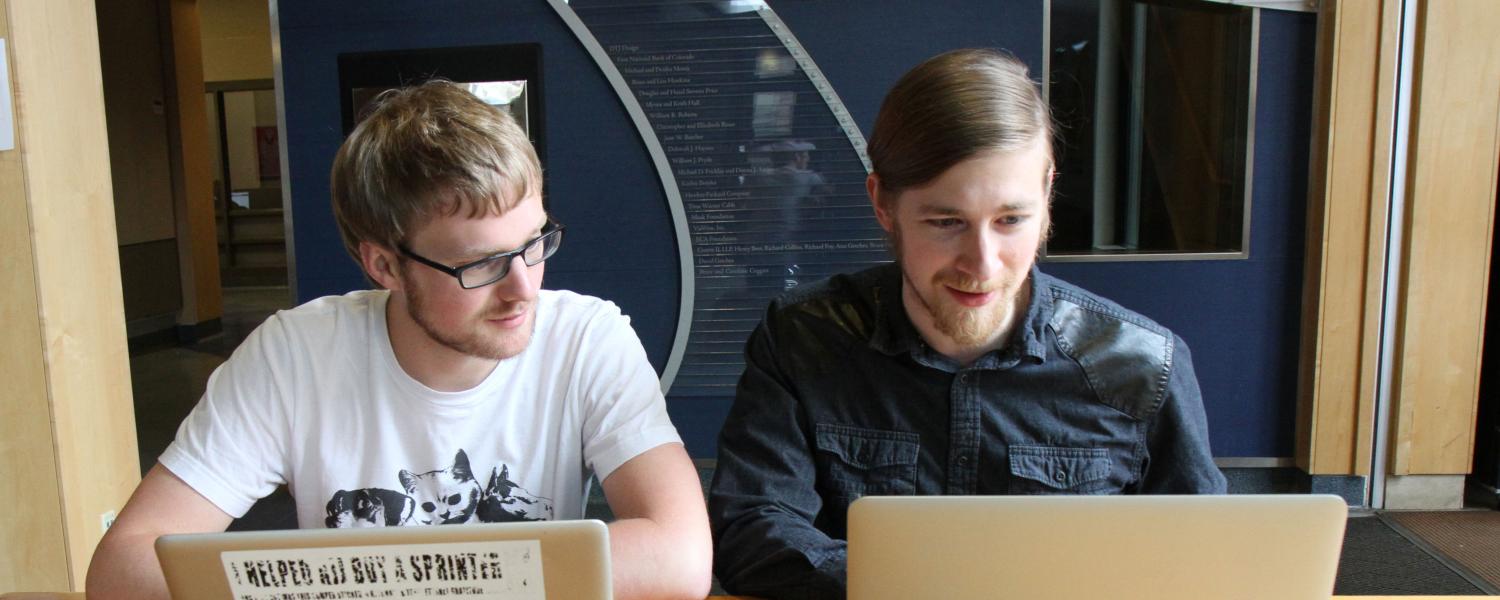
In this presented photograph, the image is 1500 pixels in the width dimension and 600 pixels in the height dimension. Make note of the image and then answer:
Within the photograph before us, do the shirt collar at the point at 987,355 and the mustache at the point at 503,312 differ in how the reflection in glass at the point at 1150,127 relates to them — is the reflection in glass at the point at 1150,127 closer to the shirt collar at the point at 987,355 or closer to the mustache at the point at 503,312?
the shirt collar at the point at 987,355

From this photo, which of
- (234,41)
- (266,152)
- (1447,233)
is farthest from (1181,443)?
(266,152)

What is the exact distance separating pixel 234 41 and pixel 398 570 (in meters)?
9.87

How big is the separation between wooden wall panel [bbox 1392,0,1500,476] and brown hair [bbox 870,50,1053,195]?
2151mm

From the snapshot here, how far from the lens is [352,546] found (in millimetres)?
735

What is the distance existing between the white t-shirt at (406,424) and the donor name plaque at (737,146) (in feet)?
5.76

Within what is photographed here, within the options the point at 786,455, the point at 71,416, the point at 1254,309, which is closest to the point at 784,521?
the point at 786,455

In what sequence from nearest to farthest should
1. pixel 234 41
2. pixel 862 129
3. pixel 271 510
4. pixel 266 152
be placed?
pixel 862 129 < pixel 271 510 < pixel 234 41 < pixel 266 152

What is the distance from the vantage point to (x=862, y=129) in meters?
2.97

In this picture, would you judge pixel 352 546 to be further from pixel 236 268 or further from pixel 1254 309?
pixel 236 268

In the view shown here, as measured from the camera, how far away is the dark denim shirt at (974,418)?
1287 mm

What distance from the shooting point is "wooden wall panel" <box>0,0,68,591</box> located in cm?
218

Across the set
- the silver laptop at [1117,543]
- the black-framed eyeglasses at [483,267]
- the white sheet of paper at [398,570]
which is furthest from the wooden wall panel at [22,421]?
the silver laptop at [1117,543]

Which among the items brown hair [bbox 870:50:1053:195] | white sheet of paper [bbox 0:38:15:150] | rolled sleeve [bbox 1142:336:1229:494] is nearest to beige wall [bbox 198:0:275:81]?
white sheet of paper [bbox 0:38:15:150]

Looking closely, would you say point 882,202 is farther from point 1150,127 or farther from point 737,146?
point 1150,127
